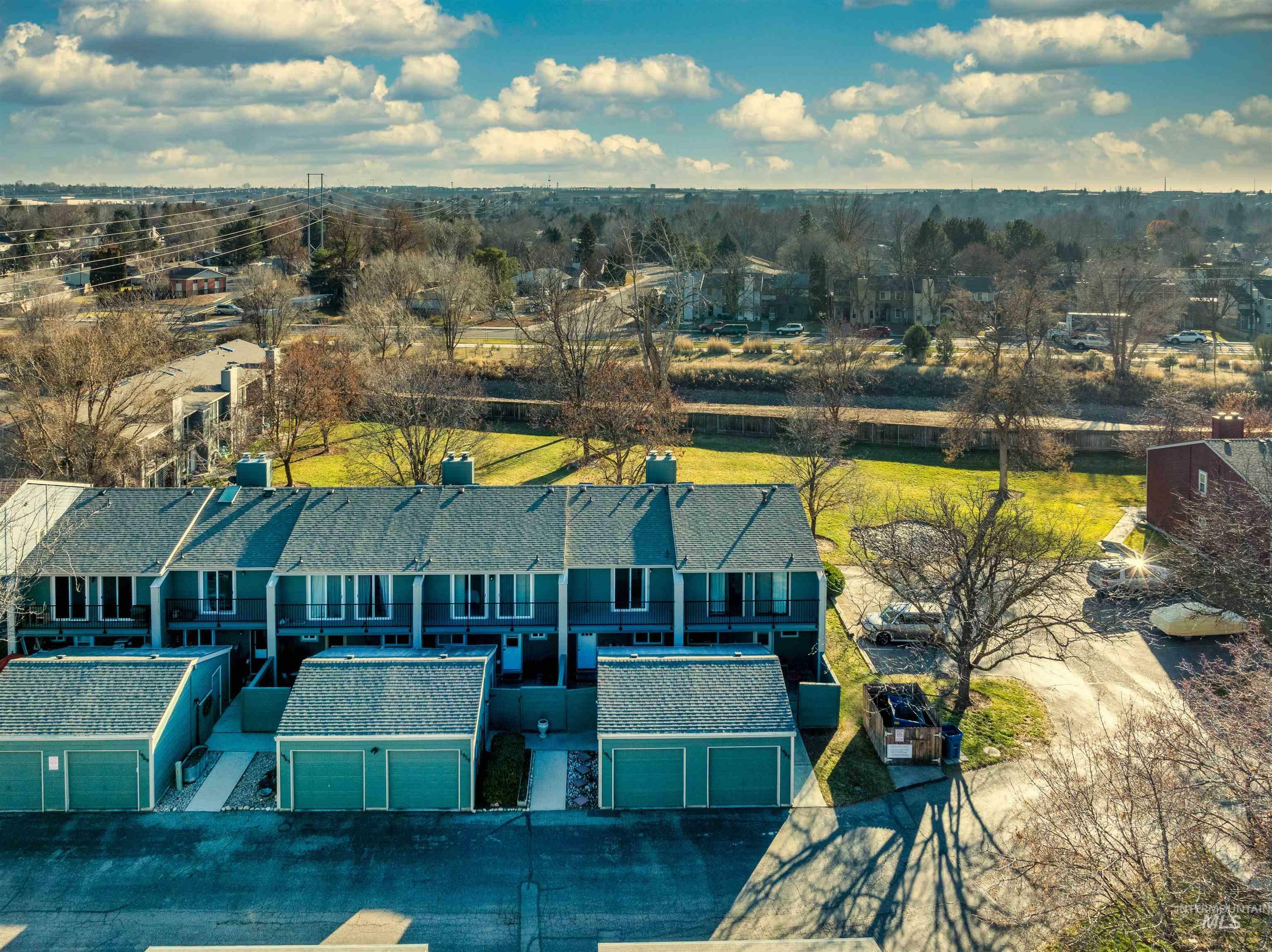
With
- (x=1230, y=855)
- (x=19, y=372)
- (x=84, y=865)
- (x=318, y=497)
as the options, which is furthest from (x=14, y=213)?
(x=1230, y=855)

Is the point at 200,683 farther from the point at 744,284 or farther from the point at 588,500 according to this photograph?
the point at 744,284

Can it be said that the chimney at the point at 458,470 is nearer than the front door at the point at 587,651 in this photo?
No

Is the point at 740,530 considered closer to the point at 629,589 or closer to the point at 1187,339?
the point at 629,589

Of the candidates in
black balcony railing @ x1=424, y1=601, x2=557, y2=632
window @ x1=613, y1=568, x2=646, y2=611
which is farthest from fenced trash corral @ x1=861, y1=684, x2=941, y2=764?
black balcony railing @ x1=424, y1=601, x2=557, y2=632

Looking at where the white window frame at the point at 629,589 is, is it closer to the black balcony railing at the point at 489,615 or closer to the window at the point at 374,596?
the black balcony railing at the point at 489,615

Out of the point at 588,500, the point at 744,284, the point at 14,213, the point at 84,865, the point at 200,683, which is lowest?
the point at 84,865

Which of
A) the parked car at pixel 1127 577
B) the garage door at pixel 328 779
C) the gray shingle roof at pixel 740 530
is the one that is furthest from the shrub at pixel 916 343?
the garage door at pixel 328 779

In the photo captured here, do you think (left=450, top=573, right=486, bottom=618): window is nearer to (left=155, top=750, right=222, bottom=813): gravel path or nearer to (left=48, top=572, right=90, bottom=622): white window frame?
(left=155, top=750, right=222, bottom=813): gravel path
